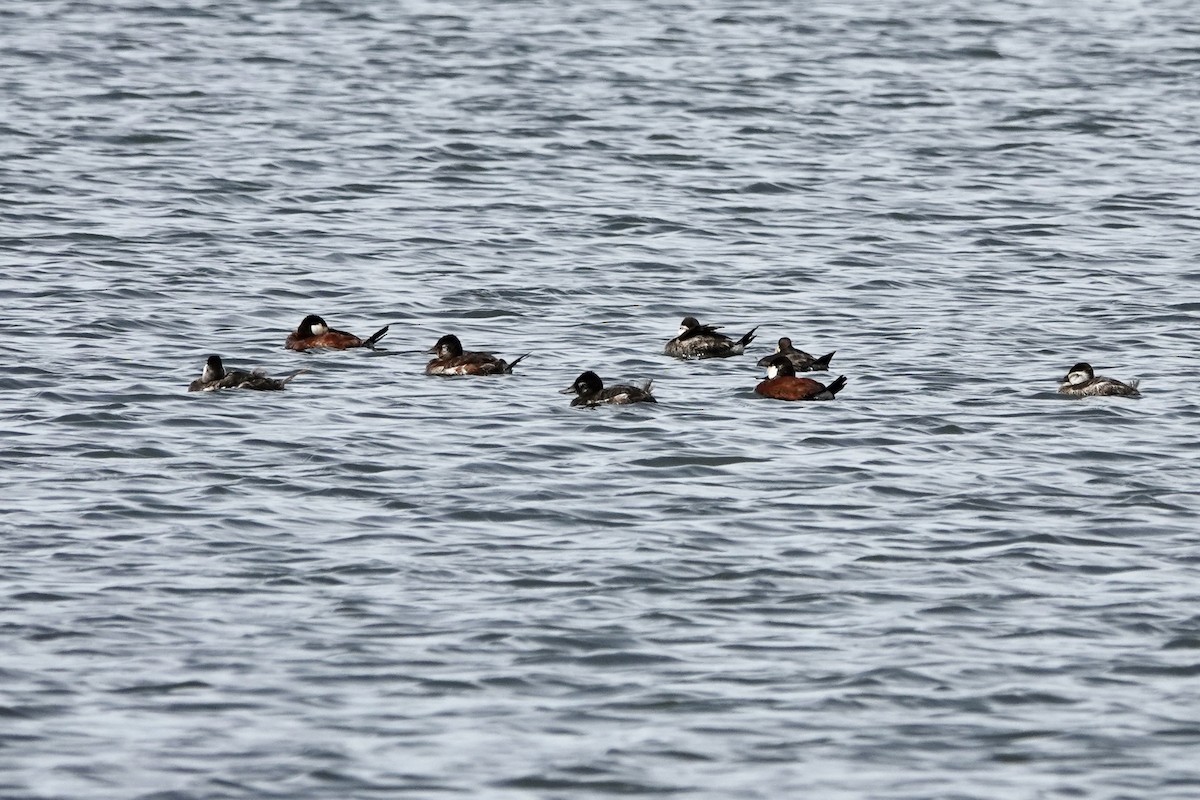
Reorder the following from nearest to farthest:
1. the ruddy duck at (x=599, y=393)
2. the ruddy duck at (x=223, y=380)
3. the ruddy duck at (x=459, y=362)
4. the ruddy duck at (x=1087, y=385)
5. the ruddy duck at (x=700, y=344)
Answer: the ruddy duck at (x=599, y=393), the ruddy duck at (x=223, y=380), the ruddy duck at (x=1087, y=385), the ruddy duck at (x=459, y=362), the ruddy duck at (x=700, y=344)

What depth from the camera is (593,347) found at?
1986 cm

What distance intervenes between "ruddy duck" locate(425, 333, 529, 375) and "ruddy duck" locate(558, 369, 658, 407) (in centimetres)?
122

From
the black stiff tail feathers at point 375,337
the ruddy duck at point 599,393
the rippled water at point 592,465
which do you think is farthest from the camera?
the black stiff tail feathers at point 375,337

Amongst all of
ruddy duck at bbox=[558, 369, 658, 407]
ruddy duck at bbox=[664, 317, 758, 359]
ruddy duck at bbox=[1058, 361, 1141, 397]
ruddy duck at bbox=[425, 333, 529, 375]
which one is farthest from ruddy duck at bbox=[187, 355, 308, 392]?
ruddy duck at bbox=[1058, 361, 1141, 397]

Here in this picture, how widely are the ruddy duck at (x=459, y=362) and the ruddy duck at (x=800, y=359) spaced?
7.51 feet

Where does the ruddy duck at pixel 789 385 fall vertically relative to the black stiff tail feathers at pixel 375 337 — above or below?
below

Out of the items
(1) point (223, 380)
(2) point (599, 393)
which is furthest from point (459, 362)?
(1) point (223, 380)

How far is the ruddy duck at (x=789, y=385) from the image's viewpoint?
17500 millimetres

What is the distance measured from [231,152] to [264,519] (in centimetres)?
1790

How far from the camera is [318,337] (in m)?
19.0

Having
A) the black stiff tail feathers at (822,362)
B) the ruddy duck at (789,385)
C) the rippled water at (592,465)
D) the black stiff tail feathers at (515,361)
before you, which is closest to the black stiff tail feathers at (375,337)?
the rippled water at (592,465)

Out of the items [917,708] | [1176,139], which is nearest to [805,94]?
[1176,139]

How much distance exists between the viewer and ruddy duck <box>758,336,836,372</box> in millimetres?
18250

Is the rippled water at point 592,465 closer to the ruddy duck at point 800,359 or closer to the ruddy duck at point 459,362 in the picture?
the ruddy duck at point 459,362
